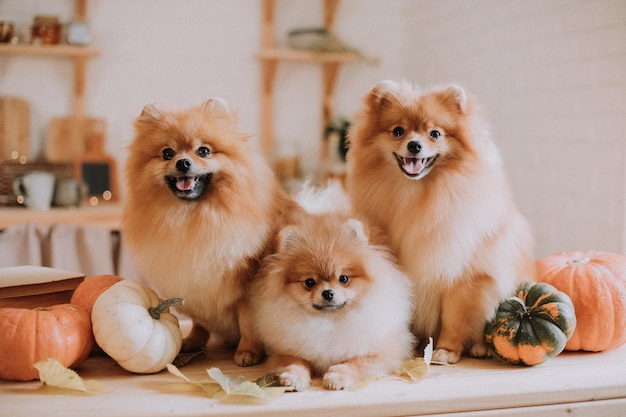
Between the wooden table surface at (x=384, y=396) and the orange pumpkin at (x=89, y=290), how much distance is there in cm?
14

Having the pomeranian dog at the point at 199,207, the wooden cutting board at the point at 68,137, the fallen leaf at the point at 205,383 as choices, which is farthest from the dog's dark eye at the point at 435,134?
the wooden cutting board at the point at 68,137

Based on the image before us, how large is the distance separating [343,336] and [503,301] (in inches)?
16.8

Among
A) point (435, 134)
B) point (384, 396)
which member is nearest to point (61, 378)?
point (384, 396)

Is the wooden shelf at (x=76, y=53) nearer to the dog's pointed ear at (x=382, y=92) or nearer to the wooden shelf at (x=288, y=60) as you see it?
the wooden shelf at (x=288, y=60)

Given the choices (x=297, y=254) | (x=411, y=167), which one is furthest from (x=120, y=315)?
(x=411, y=167)

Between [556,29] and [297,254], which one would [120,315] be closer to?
[297,254]

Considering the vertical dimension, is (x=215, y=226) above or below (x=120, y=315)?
above

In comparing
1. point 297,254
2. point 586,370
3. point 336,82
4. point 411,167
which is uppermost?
point 336,82

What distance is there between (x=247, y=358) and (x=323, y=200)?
45 cm

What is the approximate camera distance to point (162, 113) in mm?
1404

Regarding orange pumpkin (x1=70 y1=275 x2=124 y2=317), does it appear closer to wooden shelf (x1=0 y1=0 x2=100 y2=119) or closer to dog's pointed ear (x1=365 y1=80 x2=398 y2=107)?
dog's pointed ear (x1=365 y1=80 x2=398 y2=107)

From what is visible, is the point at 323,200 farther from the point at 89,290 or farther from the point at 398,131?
the point at 89,290

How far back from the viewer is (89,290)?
1.52 m

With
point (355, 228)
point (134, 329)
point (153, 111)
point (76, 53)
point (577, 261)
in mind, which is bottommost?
point (134, 329)
